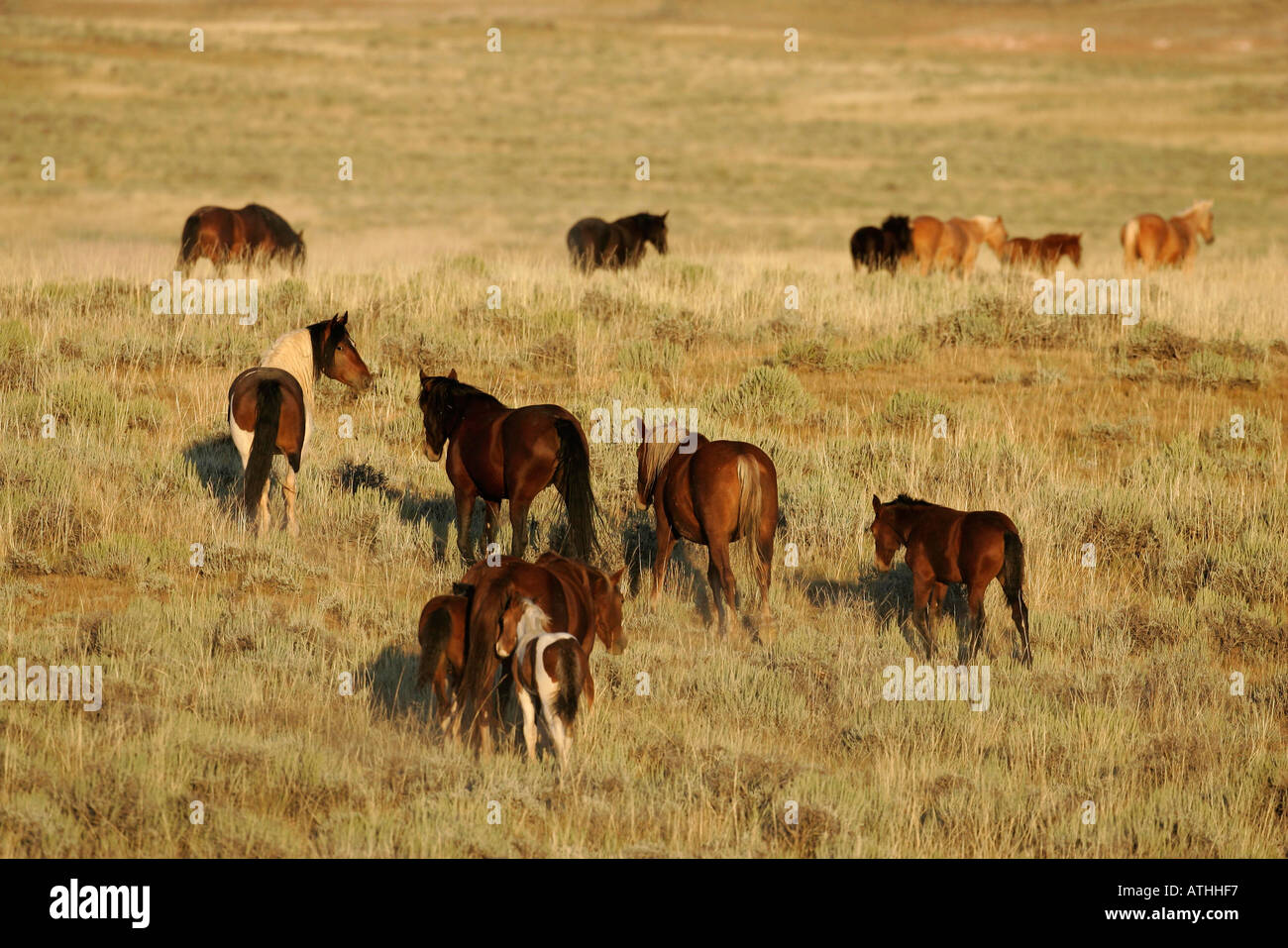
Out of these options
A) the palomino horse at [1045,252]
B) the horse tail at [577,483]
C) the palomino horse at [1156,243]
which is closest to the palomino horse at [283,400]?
the horse tail at [577,483]

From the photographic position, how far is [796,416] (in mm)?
13344

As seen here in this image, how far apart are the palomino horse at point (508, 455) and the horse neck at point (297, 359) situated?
1.48 metres

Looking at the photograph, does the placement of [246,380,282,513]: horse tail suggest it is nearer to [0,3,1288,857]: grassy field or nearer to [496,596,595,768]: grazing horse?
[0,3,1288,857]: grassy field

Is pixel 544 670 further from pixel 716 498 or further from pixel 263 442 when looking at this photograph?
pixel 263 442

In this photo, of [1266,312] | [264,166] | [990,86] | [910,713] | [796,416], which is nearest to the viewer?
[910,713]

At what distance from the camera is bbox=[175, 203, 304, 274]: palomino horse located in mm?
18344

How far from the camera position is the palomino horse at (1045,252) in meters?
21.9

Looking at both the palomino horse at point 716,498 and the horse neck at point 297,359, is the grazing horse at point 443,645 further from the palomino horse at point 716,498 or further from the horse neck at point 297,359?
the horse neck at point 297,359

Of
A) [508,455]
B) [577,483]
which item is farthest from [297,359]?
[577,483]

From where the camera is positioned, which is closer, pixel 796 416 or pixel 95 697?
pixel 95 697

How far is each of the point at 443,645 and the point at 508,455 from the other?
2614 mm
